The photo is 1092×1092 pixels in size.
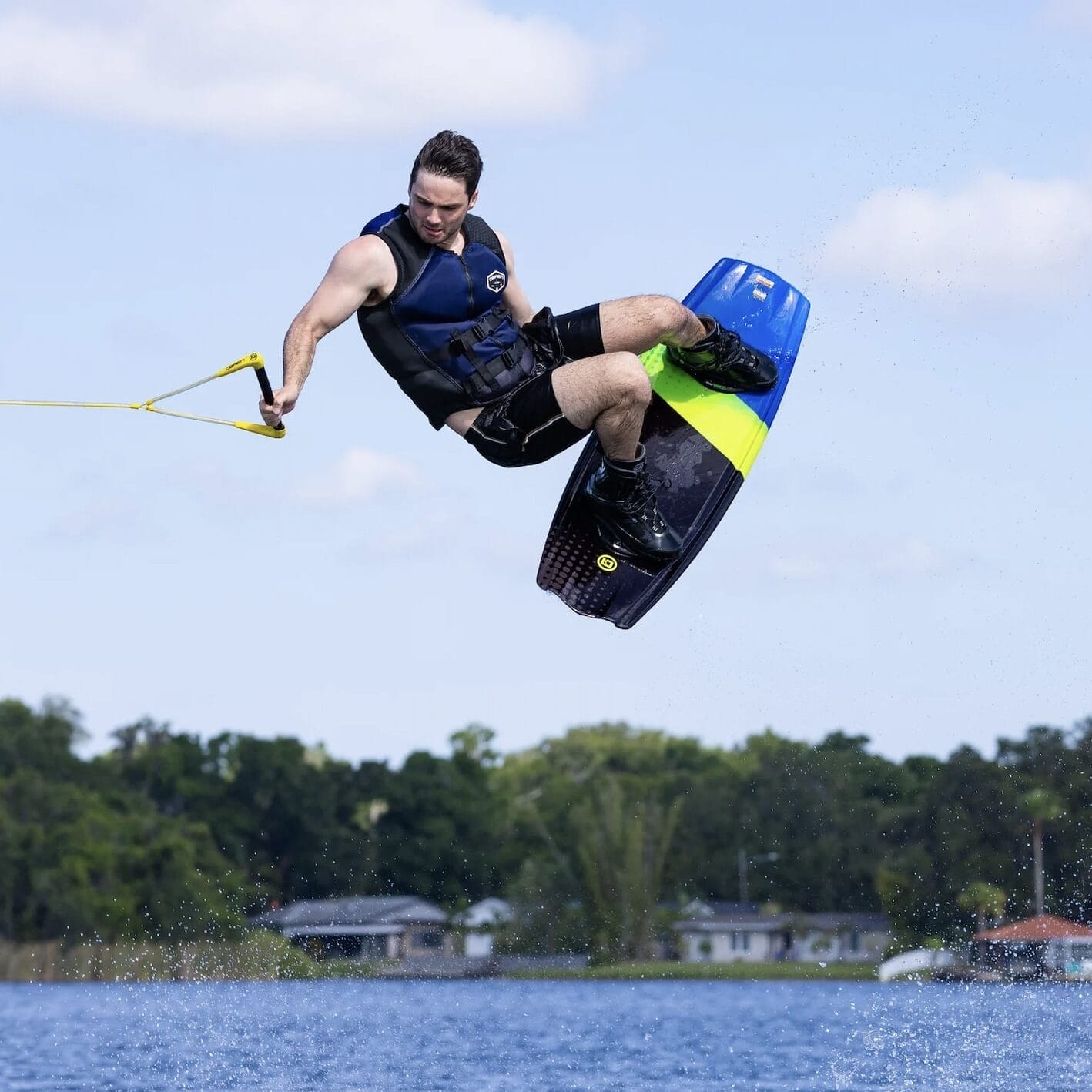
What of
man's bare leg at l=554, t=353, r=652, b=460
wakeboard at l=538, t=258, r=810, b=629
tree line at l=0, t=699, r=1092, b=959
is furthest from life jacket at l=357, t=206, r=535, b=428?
tree line at l=0, t=699, r=1092, b=959

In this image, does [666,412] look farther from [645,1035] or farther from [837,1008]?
[837,1008]

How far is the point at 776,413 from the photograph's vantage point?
391 inches

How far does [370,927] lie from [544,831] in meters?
8.07

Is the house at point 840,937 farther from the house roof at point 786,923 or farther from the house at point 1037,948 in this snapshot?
the house at point 1037,948

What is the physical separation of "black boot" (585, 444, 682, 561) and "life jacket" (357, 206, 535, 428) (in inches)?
27.3

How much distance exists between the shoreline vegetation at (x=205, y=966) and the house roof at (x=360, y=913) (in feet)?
5.17

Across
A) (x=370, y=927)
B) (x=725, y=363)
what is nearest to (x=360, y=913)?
(x=370, y=927)

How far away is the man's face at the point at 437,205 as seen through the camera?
7734mm

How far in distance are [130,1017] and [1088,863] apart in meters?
35.0

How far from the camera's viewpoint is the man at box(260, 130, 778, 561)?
7.79 meters

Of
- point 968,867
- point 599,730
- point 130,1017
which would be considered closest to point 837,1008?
point 968,867

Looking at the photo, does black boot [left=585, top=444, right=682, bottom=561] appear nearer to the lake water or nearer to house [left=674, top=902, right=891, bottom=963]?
the lake water

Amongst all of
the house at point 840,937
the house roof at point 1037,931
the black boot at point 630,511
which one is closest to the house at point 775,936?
the house at point 840,937

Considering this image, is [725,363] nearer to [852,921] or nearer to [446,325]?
[446,325]
